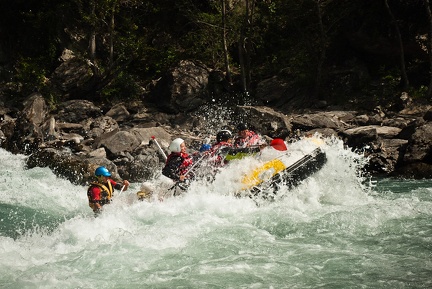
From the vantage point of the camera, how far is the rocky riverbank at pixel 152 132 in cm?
1250

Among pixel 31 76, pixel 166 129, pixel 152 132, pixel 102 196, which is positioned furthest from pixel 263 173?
pixel 31 76

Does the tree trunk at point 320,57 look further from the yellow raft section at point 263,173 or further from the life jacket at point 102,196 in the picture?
the life jacket at point 102,196

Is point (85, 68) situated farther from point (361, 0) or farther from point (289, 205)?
point (289, 205)

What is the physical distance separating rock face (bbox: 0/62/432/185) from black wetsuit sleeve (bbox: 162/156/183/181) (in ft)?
12.9

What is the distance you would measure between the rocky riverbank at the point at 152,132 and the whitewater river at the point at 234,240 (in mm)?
2544

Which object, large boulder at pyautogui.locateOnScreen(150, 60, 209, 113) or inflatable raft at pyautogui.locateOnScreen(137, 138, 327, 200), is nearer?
inflatable raft at pyautogui.locateOnScreen(137, 138, 327, 200)

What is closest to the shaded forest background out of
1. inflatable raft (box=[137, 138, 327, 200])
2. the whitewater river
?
inflatable raft (box=[137, 138, 327, 200])

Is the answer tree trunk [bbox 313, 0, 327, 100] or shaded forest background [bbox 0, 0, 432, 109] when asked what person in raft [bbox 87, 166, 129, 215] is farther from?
tree trunk [bbox 313, 0, 327, 100]

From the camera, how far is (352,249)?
6.22 meters

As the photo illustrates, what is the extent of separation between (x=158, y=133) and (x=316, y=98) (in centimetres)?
630

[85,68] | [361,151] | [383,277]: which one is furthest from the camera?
[85,68]

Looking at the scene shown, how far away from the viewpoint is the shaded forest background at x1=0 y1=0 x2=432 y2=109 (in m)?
18.0

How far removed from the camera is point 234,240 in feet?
22.1

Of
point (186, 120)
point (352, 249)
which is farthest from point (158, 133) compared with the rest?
point (352, 249)
